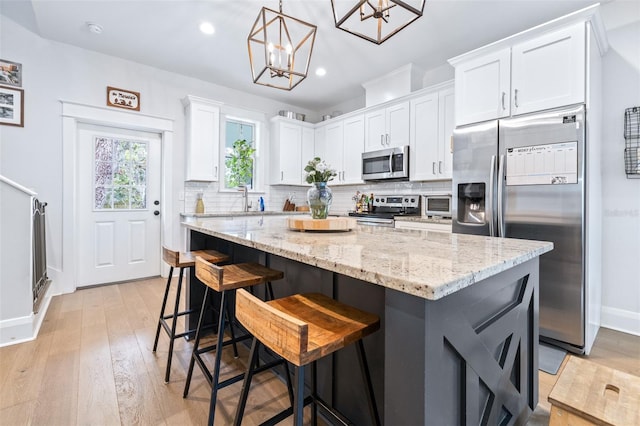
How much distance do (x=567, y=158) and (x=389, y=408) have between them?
228 cm

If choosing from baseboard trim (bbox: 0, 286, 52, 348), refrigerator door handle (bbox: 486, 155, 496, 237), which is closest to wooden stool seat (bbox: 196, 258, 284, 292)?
baseboard trim (bbox: 0, 286, 52, 348)

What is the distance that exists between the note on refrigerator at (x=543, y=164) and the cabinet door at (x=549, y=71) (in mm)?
323

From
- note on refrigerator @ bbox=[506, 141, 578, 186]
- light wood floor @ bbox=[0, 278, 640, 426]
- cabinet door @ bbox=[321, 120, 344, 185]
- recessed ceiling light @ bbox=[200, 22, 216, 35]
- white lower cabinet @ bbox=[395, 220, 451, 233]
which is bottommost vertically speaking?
light wood floor @ bbox=[0, 278, 640, 426]

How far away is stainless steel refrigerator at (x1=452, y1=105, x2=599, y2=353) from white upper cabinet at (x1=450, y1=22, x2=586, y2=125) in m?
0.12

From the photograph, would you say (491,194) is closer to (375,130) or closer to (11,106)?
(375,130)

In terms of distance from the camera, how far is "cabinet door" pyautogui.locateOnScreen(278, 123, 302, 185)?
4871 millimetres

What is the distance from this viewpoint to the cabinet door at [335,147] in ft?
15.5

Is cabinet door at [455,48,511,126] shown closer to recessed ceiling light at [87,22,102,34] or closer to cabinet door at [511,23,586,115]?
cabinet door at [511,23,586,115]

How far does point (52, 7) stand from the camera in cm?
274

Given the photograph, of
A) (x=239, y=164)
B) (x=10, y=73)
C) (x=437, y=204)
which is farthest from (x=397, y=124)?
(x=10, y=73)

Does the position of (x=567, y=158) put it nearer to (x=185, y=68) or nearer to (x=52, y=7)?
(x=185, y=68)

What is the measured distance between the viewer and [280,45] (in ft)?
7.14

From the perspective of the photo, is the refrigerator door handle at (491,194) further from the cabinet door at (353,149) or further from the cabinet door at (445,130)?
the cabinet door at (353,149)

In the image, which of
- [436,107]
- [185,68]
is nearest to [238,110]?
[185,68]
